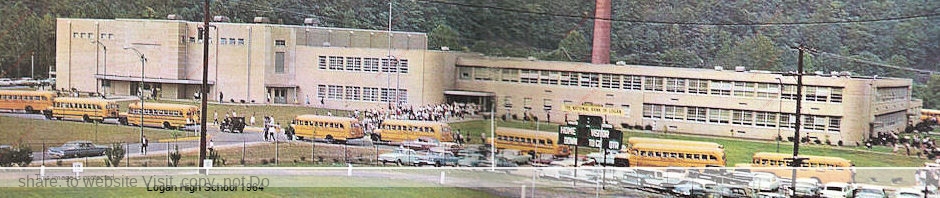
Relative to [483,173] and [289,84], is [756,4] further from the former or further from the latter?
[289,84]

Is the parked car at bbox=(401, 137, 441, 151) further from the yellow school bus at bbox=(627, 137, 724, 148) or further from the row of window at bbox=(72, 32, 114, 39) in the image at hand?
the row of window at bbox=(72, 32, 114, 39)

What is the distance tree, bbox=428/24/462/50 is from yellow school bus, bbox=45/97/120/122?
1548 mm

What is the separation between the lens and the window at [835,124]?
6.19 meters

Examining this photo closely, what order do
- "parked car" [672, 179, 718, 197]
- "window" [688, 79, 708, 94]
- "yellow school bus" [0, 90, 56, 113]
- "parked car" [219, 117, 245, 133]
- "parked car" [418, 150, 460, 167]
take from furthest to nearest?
"parked car" [672, 179, 718, 197] < "parked car" [418, 150, 460, 167] < "window" [688, 79, 708, 94] < "parked car" [219, 117, 245, 133] < "yellow school bus" [0, 90, 56, 113]

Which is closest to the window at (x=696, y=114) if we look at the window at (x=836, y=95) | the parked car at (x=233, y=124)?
the window at (x=836, y=95)

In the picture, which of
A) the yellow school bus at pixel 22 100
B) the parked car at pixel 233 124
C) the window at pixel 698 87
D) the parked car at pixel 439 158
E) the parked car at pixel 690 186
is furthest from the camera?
the parked car at pixel 690 186

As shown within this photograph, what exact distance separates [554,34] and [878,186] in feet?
6.20

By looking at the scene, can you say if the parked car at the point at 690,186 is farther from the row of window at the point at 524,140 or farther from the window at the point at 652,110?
the row of window at the point at 524,140

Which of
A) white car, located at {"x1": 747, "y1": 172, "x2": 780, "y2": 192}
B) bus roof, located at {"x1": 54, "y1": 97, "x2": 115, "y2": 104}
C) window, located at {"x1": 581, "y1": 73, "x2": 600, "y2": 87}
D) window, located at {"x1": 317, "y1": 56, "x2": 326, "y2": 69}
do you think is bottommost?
white car, located at {"x1": 747, "y1": 172, "x2": 780, "y2": 192}

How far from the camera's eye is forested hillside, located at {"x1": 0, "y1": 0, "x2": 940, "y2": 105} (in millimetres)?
6008

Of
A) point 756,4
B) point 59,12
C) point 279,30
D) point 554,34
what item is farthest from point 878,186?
point 59,12

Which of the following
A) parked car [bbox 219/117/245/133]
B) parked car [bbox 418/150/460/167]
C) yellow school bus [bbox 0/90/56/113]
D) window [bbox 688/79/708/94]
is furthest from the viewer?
parked car [bbox 418/150/460/167]

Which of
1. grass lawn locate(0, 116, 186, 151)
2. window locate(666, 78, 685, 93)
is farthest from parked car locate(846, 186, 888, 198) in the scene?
grass lawn locate(0, 116, 186, 151)

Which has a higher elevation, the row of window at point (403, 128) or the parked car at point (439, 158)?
the row of window at point (403, 128)
